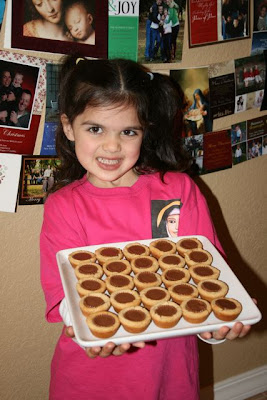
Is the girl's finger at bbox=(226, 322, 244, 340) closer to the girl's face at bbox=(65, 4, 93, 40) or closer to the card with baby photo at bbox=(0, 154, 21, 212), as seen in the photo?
the card with baby photo at bbox=(0, 154, 21, 212)

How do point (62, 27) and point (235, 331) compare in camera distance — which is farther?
point (62, 27)

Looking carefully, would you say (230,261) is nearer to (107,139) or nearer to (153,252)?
(153,252)

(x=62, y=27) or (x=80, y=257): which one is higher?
(x=62, y=27)

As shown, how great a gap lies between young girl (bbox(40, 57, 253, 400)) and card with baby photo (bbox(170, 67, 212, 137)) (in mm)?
131

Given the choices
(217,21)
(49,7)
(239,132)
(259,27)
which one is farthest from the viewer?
(239,132)

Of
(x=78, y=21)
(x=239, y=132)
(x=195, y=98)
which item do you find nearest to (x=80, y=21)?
(x=78, y=21)

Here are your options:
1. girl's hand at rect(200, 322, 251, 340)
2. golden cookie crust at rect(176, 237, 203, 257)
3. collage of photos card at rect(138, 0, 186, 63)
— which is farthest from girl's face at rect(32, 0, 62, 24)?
girl's hand at rect(200, 322, 251, 340)

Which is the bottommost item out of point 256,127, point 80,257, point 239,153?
point 80,257

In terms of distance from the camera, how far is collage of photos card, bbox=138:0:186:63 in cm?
146

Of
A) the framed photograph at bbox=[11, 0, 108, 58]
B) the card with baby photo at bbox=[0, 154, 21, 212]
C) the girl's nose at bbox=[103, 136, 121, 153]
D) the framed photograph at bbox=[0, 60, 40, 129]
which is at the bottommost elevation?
the card with baby photo at bbox=[0, 154, 21, 212]

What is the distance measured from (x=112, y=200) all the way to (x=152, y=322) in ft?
1.29

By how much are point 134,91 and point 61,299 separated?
60cm

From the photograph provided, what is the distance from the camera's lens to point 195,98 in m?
1.64

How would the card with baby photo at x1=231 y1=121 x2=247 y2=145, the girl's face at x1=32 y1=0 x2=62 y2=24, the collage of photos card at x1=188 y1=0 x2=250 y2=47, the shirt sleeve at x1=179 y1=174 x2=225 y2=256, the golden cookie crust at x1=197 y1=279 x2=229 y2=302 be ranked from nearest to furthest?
the golden cookie crust at x1=197 y1=279 x2=229 y2=302, the girl's face at x1=32 y1=0 x2=62 y2=24, the shirt sleeve at x1=179 y1=174 x2=225 y2=256, the collage of photos card at x1=188 y1=0 x2=250 y2=47, the card with baby photo at x1=231 y1=121 x2=247 y2=145
